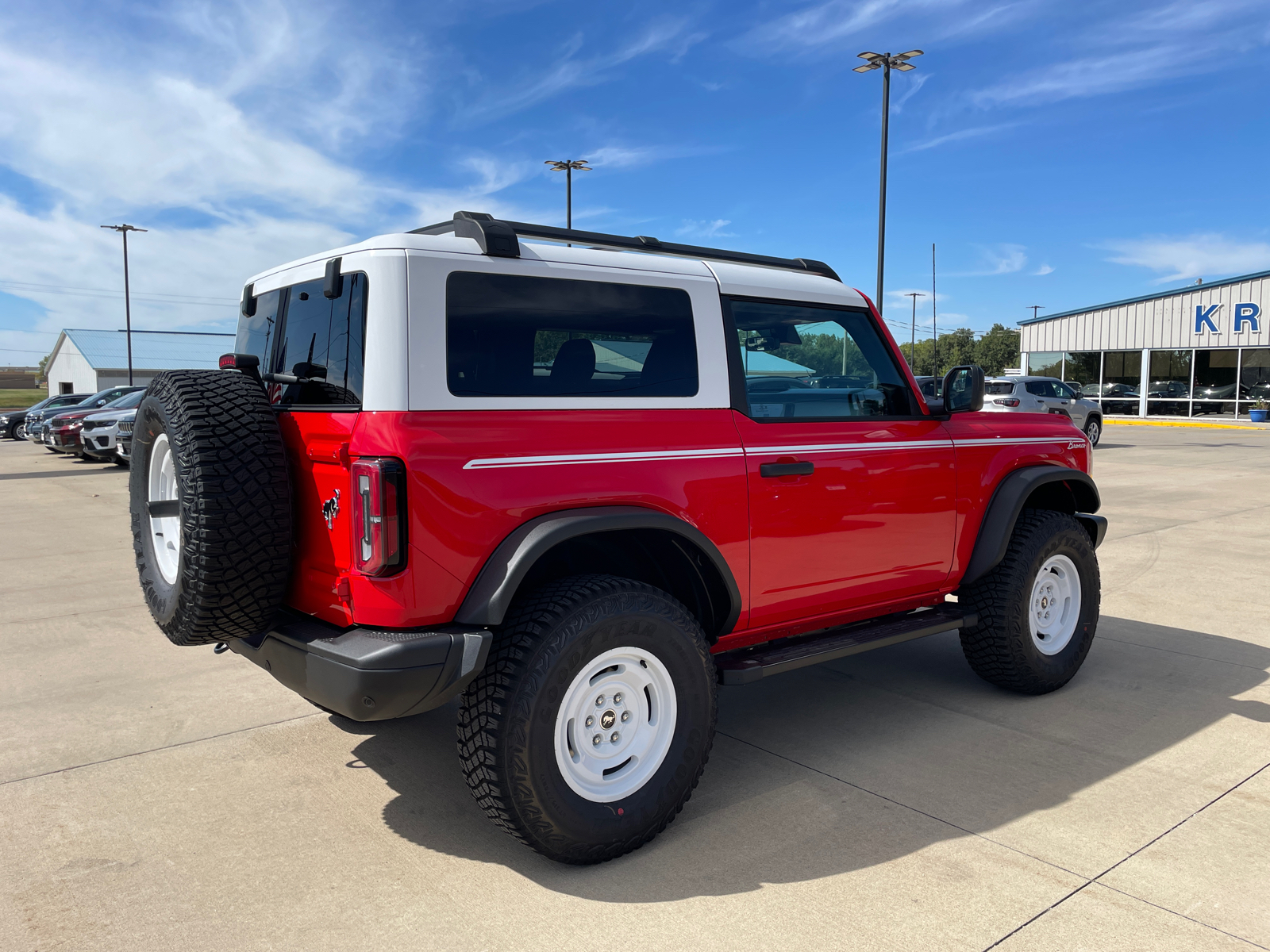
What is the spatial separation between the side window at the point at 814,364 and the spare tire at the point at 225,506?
1760 mm

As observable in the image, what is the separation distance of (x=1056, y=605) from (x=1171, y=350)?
36001mm

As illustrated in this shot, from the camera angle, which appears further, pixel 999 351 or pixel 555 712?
pixel 999 351

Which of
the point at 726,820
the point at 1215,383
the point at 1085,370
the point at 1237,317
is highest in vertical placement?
the point at 1237,317

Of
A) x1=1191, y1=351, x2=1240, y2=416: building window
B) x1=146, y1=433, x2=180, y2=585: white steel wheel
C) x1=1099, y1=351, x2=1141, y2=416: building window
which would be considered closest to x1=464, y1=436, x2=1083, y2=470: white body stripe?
x1=146, y1=433, x2=180, y2=585: white steel wheel

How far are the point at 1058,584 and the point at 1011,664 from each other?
62cm

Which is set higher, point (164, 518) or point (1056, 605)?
point (164, 518)

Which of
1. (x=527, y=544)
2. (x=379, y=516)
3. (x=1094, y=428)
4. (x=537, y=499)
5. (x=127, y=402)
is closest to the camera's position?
(x=379, y=516)

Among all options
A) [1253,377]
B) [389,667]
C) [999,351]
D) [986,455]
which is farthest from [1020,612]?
[999,351]

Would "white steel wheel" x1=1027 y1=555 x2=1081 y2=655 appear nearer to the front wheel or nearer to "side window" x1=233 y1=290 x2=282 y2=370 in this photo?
"side window" x1=233 y1=290 x2=282 y2=370

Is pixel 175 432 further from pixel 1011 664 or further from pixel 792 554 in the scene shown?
pixel 1011 664

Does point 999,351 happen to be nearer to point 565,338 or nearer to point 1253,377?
point 1253,377

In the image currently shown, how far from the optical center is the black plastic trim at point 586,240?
3.08m

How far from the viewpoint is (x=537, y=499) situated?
117 inches

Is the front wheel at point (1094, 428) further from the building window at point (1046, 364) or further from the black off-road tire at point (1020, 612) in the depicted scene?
the black off-road tire at point (1020, 612)
